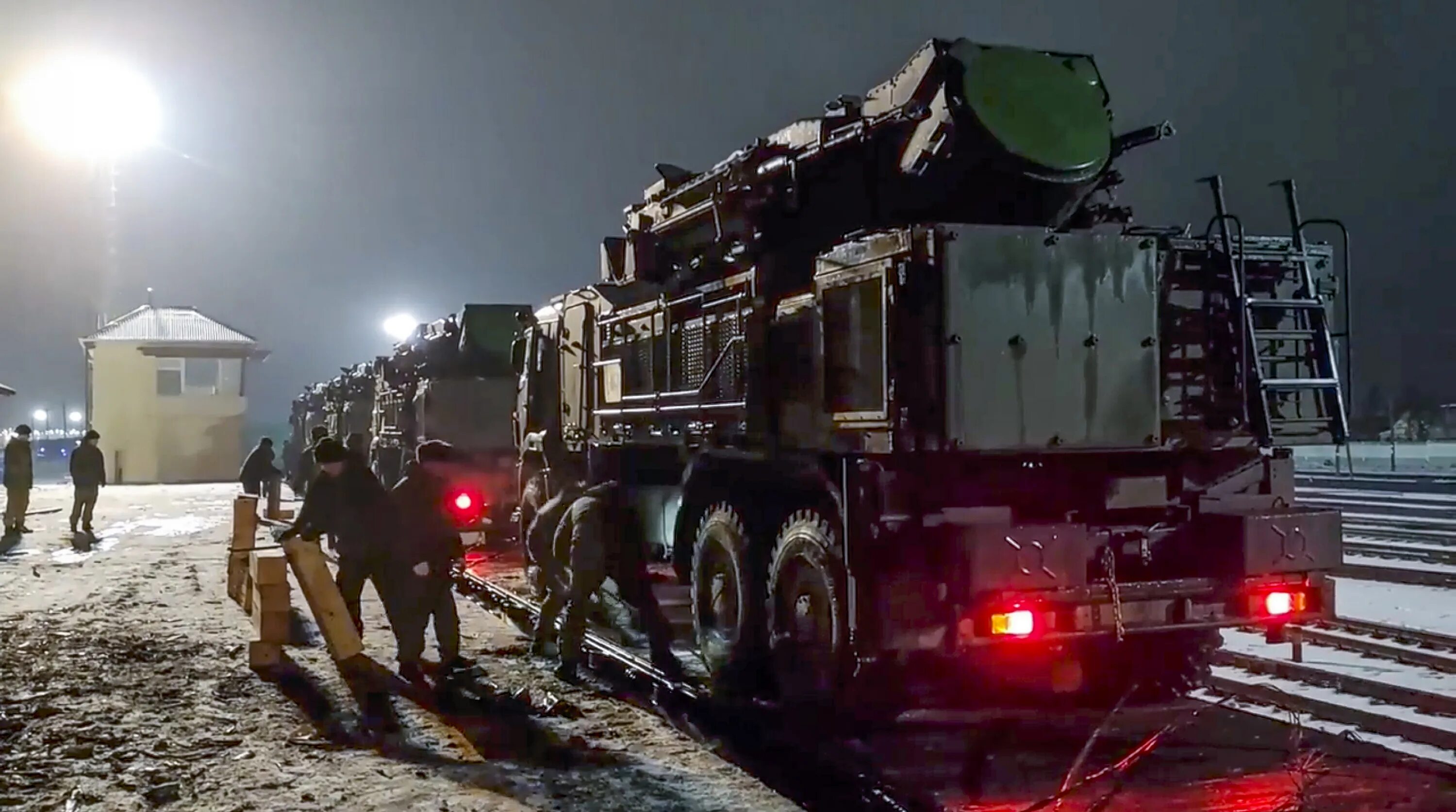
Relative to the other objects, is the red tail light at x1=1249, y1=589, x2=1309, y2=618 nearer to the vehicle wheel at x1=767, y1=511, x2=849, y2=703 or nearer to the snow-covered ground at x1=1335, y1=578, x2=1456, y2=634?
the vehicle wheel at x1=767, y1=511, x2=849, y2=703

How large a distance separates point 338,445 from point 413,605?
131 cm

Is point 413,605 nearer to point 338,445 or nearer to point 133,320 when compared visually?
point 338,445

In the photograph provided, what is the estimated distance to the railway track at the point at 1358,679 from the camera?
768 centimetres

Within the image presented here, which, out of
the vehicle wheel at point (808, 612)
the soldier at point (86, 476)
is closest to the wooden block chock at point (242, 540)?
the vehicle wheel at point (808, 612)

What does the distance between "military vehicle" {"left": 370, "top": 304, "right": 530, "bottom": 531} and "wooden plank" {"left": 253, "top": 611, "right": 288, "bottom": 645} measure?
24.1 feet

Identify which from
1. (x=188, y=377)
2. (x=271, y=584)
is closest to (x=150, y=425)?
(x=188, y=377)

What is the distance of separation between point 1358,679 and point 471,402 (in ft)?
43.2

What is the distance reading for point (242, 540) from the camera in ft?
39.8

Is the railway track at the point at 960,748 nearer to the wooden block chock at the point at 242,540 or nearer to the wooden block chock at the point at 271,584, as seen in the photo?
the wooden block chock at the point at 271,584

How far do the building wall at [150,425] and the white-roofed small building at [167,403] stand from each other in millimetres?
26

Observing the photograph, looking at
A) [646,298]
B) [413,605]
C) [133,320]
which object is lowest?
[413,605]

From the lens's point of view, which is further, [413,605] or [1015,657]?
[413,605]

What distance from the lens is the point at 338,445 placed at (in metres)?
9.33

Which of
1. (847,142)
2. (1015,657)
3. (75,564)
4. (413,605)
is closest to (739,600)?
(1015,657)
